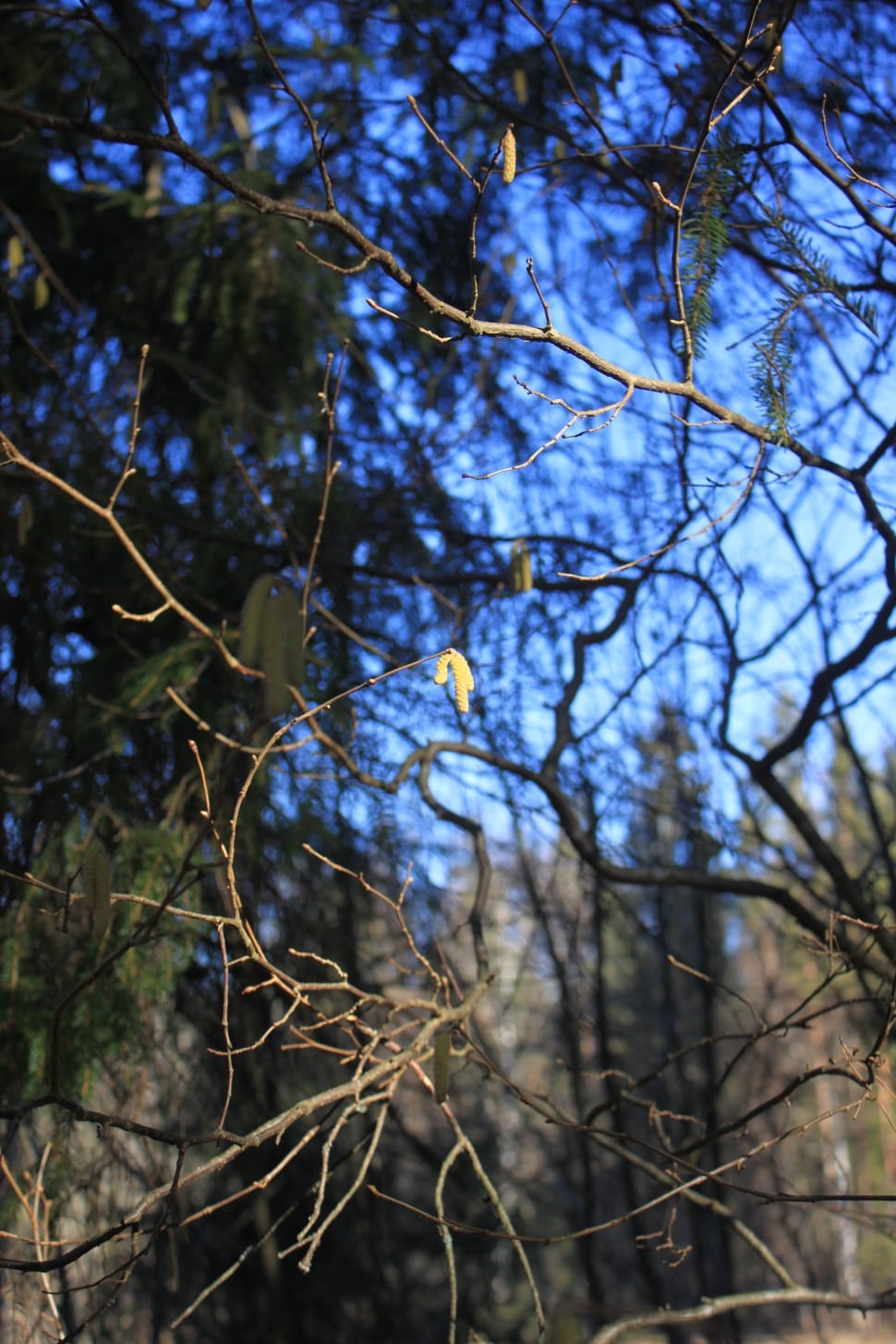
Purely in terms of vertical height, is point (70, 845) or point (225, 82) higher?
point (225, 82)

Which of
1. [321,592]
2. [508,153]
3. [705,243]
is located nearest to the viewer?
[508,153]

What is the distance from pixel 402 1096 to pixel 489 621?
5349mm

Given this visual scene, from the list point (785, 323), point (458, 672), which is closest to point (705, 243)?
point (785, 323)

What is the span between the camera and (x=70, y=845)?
2502 millimetres

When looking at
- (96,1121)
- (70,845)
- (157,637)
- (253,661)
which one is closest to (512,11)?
(157,637)

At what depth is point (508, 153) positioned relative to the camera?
156 centimetres

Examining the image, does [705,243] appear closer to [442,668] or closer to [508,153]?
[508,153]

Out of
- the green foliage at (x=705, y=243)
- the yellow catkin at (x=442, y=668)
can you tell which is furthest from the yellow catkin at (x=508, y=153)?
the yellow catkin at (x=442, y=668)

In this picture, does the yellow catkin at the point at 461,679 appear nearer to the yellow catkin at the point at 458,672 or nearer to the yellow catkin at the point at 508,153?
the yellow catkin at the point at 458,672

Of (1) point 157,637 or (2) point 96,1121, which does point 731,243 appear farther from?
(2) point 96,1121

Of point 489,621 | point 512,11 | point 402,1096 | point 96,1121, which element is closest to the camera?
point 96,1121

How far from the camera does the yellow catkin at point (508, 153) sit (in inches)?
60.3

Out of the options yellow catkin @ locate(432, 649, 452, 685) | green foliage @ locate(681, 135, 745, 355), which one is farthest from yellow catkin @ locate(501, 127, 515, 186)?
yellow catkin @ locate(432, 649, 452, 685)

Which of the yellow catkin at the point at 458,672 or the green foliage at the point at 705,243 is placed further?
the green foliage at the point at 705,243
